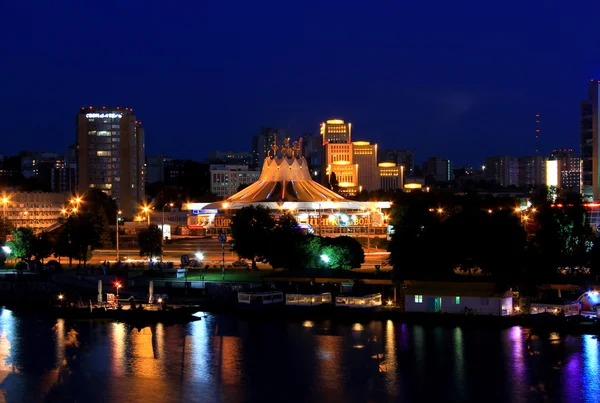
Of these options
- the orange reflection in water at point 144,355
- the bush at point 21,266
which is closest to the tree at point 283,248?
the orange reflection in water at point 144,355

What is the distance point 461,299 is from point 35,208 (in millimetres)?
54476

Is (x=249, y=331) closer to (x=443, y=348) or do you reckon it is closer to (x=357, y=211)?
(x=443, y=348)

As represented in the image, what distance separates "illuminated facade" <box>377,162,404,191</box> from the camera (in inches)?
6230

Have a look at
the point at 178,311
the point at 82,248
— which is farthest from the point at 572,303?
the point at 82,248

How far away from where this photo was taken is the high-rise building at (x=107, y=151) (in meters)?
96.1

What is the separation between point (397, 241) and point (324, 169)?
11204cm

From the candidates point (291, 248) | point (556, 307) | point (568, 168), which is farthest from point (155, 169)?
point (556, 307)

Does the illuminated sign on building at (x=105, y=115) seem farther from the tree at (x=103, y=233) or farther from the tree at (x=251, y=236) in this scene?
the tree at (x=251, y=236)

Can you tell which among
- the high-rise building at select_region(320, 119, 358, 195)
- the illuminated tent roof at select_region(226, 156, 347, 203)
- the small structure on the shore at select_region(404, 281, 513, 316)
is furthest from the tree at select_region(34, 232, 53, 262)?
the high-rise building at select_region(320, 119, 358, 195)

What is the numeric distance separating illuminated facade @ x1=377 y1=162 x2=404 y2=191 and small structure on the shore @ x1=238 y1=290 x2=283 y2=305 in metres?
123

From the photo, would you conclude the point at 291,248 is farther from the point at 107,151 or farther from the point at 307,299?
the point at 107,151

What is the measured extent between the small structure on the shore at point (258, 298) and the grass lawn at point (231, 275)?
399cm

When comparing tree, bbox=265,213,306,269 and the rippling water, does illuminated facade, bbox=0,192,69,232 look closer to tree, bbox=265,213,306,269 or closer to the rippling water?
tree, bbox=265,213,306,269

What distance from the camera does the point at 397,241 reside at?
3841cm
